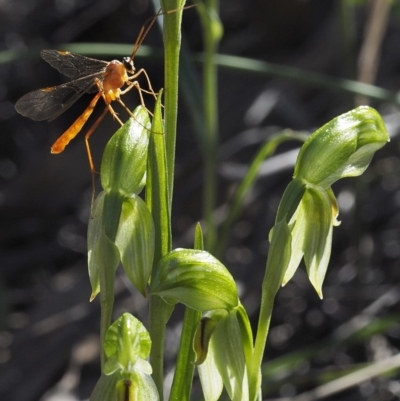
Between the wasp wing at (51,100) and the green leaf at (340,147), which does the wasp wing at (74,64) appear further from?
the green leaf at (340,147)

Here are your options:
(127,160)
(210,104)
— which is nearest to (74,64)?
(127,160)

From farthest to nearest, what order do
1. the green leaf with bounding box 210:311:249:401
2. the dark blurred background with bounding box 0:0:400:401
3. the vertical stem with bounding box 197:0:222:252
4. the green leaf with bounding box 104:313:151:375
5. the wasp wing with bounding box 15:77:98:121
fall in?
the dark blurred background with bounding box 0:0:400:401
the vertical stem with bounding box 197:0:222:252
the wasp wing with bounding box 15:77:98:121
the green leaf with bounding box 210:311:249:401
the green leaf with bounding box 104:313:151:375

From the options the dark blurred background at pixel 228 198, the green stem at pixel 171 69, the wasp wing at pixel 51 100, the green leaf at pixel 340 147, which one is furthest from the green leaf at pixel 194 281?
the dark blurred background at pixel 228 198

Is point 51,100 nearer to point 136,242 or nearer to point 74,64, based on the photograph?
point 74,64

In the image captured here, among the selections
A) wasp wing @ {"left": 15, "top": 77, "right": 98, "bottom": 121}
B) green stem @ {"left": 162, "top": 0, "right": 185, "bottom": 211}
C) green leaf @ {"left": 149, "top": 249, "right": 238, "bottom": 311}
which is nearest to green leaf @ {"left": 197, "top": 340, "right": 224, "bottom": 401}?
green leaf @ {"left": 149, "top": 249, "right": 238, "bottom": 311}

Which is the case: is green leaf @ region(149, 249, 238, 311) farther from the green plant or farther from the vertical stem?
the vertical stem

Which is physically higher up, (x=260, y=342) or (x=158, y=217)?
(x=158, y=217)
